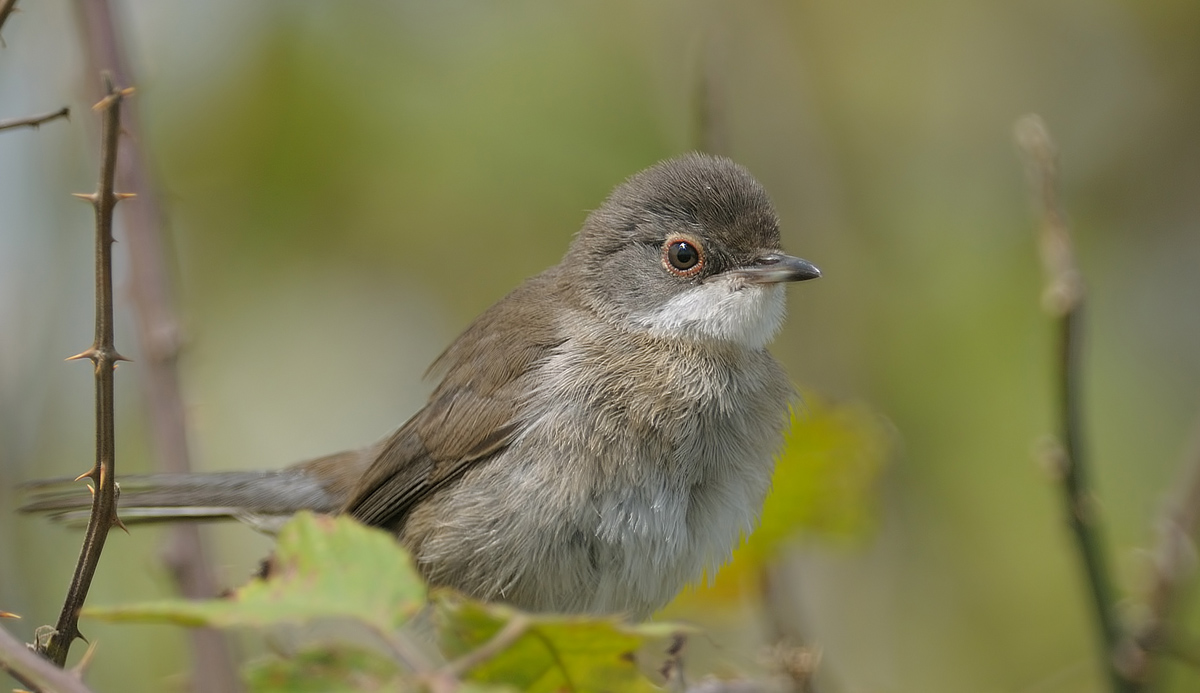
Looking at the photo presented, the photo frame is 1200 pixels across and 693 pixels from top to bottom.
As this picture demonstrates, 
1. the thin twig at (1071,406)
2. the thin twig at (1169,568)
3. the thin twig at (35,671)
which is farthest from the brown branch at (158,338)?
the thin twig at (1169,568)

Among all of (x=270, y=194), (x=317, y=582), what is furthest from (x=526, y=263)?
(x=317, y=582)

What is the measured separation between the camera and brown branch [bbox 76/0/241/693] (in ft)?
11.2

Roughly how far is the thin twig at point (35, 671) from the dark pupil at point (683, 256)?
276 cm

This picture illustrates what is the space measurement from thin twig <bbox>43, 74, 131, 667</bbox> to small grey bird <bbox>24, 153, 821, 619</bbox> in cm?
171

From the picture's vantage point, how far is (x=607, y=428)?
3.64 m

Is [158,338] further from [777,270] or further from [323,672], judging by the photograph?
[323,672]

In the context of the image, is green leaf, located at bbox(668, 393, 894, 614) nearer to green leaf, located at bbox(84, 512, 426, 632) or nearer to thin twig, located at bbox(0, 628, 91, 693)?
green leaf, located at bbox(84, 512, 426, 632)

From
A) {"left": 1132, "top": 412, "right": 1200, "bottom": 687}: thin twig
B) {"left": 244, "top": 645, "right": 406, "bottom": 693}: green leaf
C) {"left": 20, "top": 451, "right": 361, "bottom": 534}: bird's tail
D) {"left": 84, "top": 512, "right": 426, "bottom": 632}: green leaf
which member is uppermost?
{"left": 84, "top": 512, "right": 426, "bottom": 632}: green leaf

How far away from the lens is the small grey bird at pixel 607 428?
360 cm

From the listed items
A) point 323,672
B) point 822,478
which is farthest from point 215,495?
point 323,672

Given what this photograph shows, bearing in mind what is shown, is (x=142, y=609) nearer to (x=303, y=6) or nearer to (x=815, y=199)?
(x=303, y=6)

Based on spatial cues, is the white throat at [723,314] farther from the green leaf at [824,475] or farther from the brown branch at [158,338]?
the brown branch at [158,338]

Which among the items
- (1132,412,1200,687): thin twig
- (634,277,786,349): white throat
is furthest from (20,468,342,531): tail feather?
(1132,412,1200,687): thin twig

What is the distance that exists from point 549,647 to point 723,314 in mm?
2277
